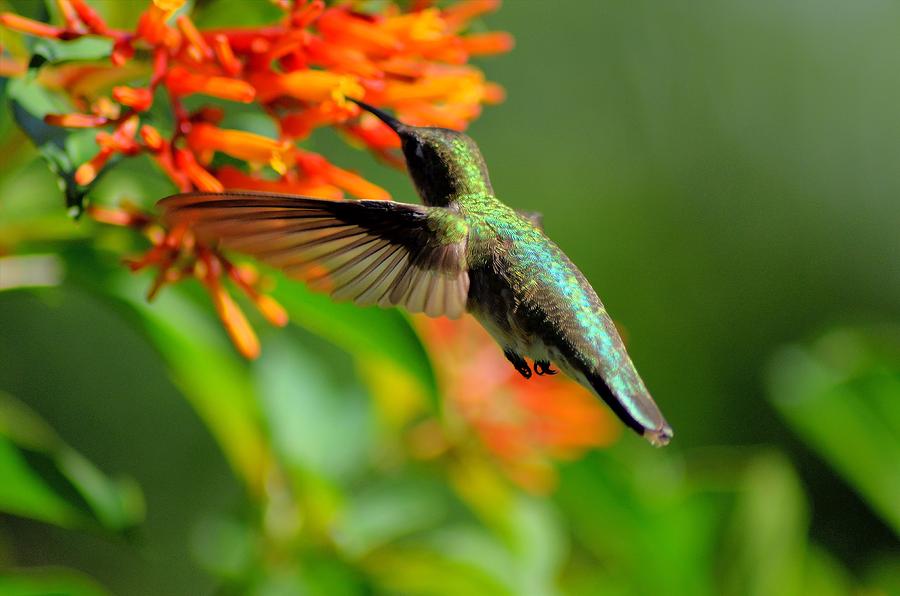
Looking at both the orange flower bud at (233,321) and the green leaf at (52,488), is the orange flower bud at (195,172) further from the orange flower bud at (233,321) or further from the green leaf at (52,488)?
the green leaf at (52,488)

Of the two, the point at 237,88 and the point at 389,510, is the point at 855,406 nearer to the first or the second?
the point at 389,510

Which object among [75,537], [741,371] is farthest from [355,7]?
[741,371]

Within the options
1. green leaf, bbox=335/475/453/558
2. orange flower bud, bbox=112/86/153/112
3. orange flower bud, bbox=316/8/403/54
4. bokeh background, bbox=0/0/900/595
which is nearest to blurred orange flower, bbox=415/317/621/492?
bokeh background, bbox=0/0/900/595

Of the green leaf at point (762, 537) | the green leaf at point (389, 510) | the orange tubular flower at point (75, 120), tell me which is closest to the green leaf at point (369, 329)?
the orange tubular flower at point (75, 120)

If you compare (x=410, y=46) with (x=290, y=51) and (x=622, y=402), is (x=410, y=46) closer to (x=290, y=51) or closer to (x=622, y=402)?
(x=290, y=51)

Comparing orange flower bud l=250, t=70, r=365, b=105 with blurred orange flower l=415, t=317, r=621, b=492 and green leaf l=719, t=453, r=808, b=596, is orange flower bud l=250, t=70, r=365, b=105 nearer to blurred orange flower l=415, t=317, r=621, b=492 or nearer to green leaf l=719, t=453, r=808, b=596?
blurred orange flower l=415, t=317, r=621, b=492

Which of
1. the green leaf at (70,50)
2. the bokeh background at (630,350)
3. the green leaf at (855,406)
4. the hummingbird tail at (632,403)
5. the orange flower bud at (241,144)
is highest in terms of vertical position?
the green leaf at (70,50)
